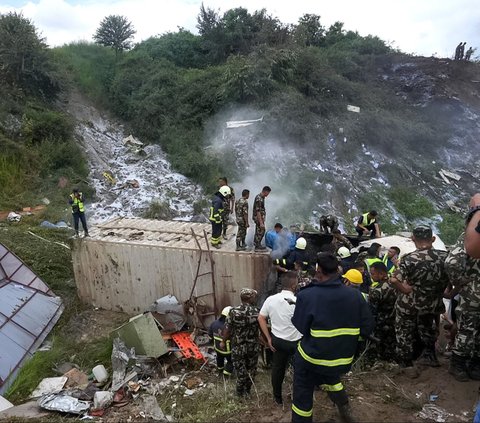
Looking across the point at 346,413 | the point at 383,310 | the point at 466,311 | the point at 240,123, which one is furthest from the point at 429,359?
the point at 240,123

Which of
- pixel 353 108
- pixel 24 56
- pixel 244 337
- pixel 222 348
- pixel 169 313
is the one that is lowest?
pixel 169 313

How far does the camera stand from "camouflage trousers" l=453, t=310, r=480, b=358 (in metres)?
3.57

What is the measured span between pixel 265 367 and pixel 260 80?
13918mm

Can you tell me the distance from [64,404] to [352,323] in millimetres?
3974

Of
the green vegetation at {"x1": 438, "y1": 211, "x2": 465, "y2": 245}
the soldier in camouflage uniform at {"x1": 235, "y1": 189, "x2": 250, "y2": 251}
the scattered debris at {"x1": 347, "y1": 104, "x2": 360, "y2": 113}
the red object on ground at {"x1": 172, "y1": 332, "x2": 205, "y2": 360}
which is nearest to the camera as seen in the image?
the red object on ground at {"x1": 172, "y1": 332, "x2": 205, "y2": 360}

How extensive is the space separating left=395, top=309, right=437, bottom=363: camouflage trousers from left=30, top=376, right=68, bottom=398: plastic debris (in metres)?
4.39

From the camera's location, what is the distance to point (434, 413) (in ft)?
11.2

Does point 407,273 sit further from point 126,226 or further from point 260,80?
point 260,80

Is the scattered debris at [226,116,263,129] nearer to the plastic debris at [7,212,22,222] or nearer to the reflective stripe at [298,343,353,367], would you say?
the plastic debris at [7,212,22,222]

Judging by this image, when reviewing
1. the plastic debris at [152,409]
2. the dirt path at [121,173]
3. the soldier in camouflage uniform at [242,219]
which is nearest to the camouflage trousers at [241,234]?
the soldier in camouflage uniform at [242,219]

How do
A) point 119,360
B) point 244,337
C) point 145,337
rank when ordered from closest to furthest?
point 244,337 < point 119,360 < point 145,337

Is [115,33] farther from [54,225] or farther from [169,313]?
[169,313]

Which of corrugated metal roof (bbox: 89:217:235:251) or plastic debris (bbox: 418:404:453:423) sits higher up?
corrugated metal roof (bbox: 89:217:235:251)

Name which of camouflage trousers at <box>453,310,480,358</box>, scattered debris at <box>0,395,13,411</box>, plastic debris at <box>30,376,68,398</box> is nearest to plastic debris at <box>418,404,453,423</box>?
camouflage trousers at <box>453,310,480,358</box>
